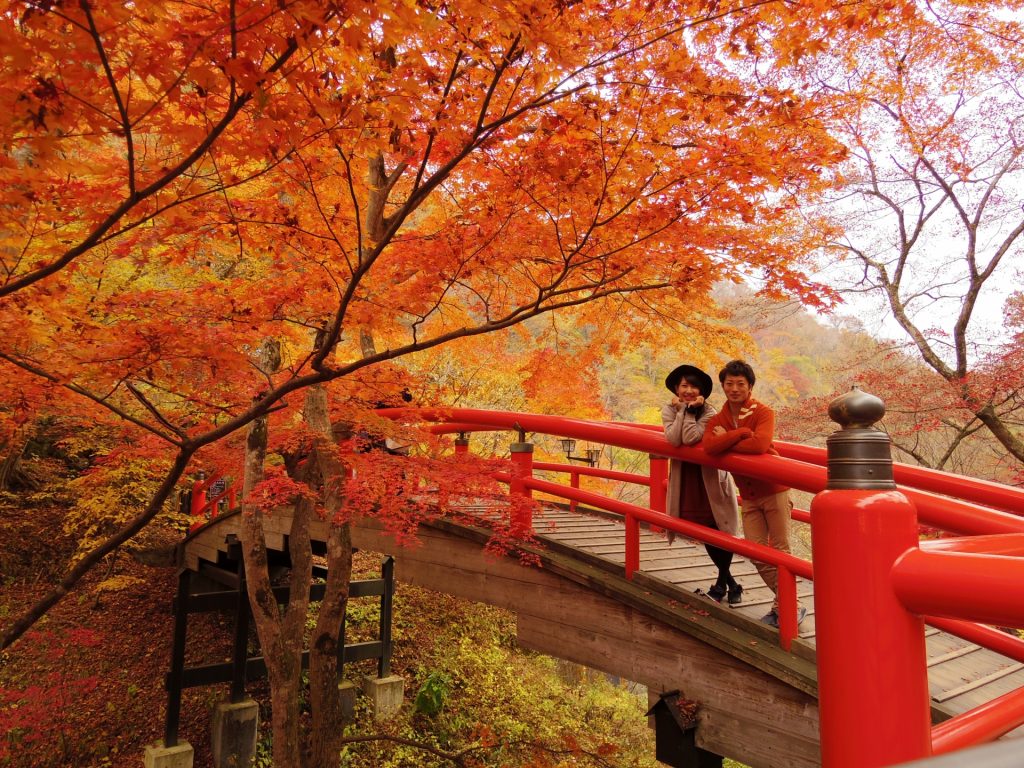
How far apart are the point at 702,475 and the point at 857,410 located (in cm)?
296

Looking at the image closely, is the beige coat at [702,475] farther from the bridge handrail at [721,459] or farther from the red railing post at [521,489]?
the red railing post at [521,489]

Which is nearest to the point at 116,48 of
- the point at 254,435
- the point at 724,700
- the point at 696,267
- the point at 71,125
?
the point at 71,125

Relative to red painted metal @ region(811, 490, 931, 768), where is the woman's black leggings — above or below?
below

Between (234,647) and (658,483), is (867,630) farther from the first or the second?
(234,647)

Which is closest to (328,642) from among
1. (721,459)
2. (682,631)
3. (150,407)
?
(150,407)

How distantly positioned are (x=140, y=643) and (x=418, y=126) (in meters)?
10.4

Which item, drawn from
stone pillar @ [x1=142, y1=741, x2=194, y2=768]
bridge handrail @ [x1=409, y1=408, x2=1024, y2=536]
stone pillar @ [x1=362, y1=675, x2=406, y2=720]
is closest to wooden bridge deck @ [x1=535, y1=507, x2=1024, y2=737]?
bridge handrail @ [x1=409, y1=408, x2=1024, y2=536]

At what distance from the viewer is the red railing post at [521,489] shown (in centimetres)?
486

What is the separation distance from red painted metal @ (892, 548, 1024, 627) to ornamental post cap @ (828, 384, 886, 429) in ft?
0.73

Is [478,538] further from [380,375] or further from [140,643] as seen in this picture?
[140,643]

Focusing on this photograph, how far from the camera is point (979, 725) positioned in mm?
1022

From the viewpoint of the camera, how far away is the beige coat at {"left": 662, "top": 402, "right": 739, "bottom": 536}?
11.3ft

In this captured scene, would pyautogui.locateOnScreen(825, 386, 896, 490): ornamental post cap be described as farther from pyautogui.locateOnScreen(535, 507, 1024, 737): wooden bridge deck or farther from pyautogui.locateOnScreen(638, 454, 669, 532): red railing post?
pyautogui.locateOnScreen(638, 454, 669, 532): red railing post

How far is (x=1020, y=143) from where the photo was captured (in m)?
8.14
